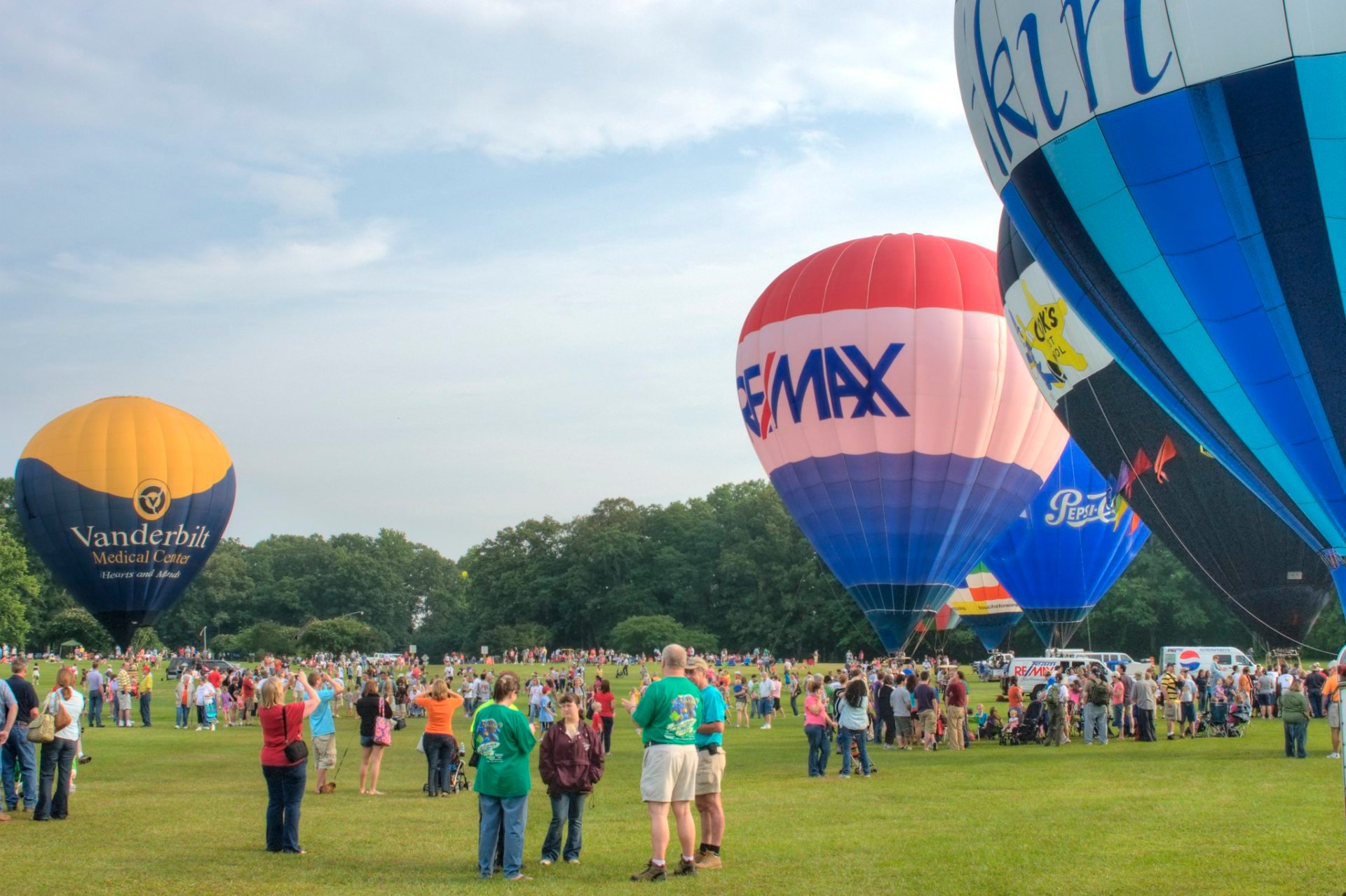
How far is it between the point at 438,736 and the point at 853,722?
4698 millimetres

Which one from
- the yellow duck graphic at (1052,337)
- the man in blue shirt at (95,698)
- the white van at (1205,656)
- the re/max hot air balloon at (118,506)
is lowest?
the man in blue shirt at (95,698)

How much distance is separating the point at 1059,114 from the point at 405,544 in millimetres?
115212

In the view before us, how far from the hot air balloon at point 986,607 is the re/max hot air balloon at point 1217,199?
106 ft

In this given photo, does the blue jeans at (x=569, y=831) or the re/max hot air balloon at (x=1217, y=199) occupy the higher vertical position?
the re/max hot air balloon at (x=1217, y=199)

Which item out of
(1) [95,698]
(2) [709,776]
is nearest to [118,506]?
(1) [95,698]

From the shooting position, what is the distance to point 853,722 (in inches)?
565

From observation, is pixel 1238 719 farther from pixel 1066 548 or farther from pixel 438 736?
pixel 1066 548

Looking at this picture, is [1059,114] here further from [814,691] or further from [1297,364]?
[814,691]

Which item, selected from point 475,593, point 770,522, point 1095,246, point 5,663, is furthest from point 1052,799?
point 475,593

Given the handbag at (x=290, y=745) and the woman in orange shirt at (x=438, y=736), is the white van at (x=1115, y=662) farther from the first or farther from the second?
the handbag at (x=290, y=745)

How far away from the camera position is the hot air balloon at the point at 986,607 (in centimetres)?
4759

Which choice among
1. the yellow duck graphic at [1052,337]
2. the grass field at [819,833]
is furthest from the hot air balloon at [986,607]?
the grass field at [819,833]

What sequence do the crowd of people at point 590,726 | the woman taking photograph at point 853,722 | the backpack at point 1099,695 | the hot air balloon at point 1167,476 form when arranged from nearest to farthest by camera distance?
the crowd of people at point 590,726 → the woman taking photograph at point 853,722 → the backpack at point 1099,695 → the hot air balloon at point 1167,476

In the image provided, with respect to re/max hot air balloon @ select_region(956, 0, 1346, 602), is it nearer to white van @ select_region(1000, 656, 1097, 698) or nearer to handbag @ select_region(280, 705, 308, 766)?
handbag @ select_region(280, 705, 308, 766)
